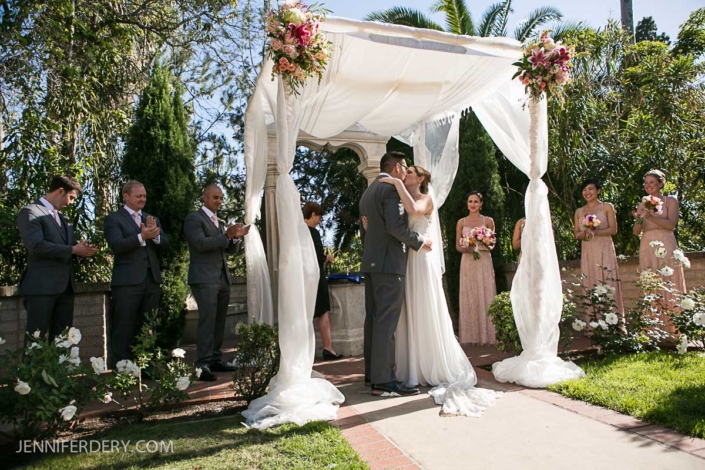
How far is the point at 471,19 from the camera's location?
13477 mm

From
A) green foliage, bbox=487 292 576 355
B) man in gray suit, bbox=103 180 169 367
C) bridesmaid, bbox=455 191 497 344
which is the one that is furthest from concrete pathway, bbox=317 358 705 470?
bridesmaid, bbox=455 191 497 344

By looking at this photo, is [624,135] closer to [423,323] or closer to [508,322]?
[508,322]

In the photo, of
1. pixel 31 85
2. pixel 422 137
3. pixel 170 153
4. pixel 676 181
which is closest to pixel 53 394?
pixel 170 153

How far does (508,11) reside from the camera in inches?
540

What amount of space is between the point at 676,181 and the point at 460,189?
3.79 meters

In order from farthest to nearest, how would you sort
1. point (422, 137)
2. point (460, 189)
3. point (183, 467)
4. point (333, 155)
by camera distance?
point (333, 155), point (460, 189), point (422, 137), point (183, 467)

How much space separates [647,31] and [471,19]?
17531mm

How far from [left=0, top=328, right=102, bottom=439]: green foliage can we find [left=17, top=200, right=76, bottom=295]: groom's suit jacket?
1.20 m

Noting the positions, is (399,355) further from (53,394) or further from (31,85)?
(31,85)

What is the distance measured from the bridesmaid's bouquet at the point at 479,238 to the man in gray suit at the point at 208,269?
306cm

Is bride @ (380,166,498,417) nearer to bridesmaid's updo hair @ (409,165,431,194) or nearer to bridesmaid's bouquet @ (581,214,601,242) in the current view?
bridesmaid's updo hair @ (409,165,431,194)

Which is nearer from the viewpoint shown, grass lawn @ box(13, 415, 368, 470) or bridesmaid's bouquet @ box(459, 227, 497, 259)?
grass lawn @ box(13, 415, 368, 470)

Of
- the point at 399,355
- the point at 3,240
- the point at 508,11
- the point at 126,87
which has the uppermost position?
the point at 508,11

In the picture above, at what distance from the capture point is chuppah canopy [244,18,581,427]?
408 centimetres
